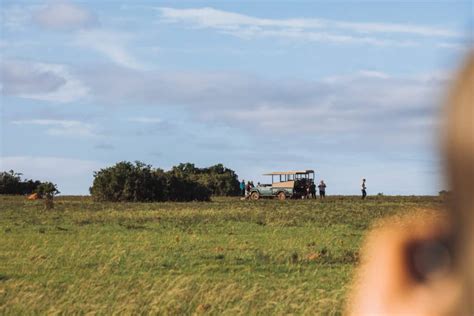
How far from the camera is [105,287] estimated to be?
1139cm

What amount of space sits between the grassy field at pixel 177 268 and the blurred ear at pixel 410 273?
504cm

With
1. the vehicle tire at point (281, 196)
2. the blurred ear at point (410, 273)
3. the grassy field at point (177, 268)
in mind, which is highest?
the vehicle tire at point (281, 196)

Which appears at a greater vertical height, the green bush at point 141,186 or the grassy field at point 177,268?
the green bush at point 141,186

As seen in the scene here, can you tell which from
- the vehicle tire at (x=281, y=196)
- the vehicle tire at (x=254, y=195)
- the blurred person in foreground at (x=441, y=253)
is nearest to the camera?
the blurred person in foreground at (x=441, y=253)

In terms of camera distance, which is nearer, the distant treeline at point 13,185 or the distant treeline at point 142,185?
the distant treeline at point 142,185

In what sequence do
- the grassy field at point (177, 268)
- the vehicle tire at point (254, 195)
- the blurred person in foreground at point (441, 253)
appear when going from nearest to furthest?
the blurred person in foreground at point (441, 253), the grassy field at point (177, 268), the vehicle tire at point (254, 195)

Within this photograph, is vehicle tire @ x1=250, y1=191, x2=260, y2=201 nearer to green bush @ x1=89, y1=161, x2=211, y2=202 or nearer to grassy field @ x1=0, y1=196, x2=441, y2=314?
green bush @ x1=89, y1=161, x2=211, y2=202

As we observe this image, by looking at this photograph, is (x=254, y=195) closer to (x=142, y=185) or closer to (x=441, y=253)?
(x=142, y=185)

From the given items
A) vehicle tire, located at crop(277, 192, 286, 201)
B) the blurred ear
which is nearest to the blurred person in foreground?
the blurred ear

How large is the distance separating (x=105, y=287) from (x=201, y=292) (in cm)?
183

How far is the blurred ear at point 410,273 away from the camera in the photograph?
519 mm

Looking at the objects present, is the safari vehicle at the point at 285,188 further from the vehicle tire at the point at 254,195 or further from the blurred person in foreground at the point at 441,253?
the blurred person in foreground at the point at 441,253

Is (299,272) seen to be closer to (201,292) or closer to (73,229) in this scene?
(201,292)

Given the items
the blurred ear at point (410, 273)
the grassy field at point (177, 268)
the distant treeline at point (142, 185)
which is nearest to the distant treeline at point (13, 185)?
the distant treeline at point (142, 185)
